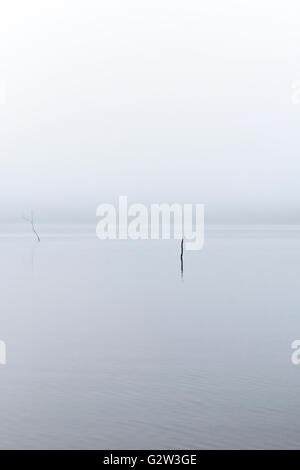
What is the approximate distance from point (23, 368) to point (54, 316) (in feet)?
39.9

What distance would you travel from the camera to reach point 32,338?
93.0ft

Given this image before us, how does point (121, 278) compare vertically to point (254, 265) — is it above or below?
below

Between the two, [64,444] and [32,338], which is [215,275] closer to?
[32,338]

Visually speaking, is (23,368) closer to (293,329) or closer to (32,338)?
(32,338)

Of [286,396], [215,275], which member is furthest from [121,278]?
[286,396]

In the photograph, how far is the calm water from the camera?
15.0 meters

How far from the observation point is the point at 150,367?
22.0 metres

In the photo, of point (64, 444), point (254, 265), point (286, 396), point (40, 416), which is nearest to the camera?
point (64, 444)

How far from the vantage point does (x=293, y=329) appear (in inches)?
1178

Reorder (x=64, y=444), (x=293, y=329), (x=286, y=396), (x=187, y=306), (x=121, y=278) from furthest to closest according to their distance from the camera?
1. (x=121, y=278)
2. (x=187, y=306)
3. (x=293, y=329)
4. (x=286, y=396)
5. (x=64, y=444)

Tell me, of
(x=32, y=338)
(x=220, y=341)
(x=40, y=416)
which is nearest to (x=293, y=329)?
(x=220, y=341)

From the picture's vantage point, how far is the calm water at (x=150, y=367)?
1503 cm

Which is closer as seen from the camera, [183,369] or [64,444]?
[64,444]
